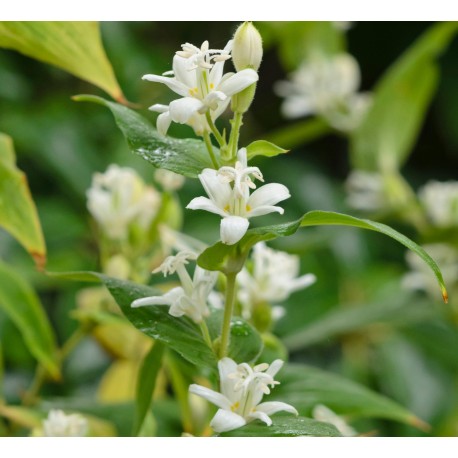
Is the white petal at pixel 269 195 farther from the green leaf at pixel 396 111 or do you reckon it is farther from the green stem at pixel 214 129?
the green leaf at pixel 396 111

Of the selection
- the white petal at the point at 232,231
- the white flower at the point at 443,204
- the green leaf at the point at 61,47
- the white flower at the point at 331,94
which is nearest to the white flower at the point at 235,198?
the white petal at the point at 232,231

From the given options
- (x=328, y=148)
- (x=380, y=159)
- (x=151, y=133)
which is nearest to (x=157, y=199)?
(x=151, y=133)

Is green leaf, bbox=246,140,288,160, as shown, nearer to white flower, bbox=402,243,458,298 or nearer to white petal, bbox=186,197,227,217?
white petal, bbox=186,197,227,217

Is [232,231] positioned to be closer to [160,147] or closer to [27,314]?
[160,147]

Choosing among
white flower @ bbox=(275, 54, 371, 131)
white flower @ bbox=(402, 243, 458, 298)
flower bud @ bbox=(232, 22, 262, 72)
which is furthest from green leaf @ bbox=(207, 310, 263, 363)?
white flower @ bbox=(275, 54, 371, 131)

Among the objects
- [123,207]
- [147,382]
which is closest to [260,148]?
[147,382]

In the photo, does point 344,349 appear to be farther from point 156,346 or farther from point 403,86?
point 156,346
